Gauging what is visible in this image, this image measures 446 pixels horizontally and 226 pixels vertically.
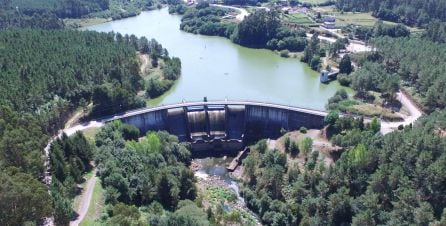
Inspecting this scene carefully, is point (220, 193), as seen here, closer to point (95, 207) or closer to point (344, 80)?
point (95, 207)

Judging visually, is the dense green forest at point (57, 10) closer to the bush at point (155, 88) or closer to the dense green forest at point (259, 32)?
the dense green forest at point (259, 32)

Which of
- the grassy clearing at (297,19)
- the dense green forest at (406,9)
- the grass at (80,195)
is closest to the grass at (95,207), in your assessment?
the grass at (80,195)

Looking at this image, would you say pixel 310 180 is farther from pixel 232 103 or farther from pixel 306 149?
pixel 232 103

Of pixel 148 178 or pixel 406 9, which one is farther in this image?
pixel 406 9

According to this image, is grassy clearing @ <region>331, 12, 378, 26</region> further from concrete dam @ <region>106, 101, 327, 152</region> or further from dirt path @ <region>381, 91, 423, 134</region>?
concrete dam @ <region>106, 101, 327, 152</region>

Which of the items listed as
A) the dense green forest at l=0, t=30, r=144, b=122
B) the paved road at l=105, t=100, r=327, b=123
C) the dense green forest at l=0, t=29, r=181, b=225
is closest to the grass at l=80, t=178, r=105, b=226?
the dense green forest at l=0, t=29, r=181, b=225

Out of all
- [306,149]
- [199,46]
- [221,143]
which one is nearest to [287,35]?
[199,46]

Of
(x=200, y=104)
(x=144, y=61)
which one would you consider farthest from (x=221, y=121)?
(x=144, y=61)
